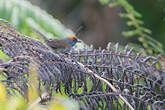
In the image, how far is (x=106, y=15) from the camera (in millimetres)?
10664

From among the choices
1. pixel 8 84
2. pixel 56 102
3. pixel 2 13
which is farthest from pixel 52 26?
pixel 56 102

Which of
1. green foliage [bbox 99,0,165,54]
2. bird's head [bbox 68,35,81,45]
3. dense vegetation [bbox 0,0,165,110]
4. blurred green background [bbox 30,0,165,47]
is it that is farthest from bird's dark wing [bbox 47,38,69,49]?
blurred green background [bbox 30,0,165,47]

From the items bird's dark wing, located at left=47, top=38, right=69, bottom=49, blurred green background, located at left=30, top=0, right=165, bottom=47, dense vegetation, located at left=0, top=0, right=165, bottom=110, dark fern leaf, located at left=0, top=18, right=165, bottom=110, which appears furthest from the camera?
blurred green background, located at left=30, top=0, right=165, bottom=47

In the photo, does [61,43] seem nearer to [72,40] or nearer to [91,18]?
[72,40]

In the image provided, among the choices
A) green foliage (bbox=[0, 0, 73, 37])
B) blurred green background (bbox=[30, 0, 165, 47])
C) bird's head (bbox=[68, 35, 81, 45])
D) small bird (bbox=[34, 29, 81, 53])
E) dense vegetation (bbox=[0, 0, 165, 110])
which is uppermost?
blurred green background (bbox=[30, 0, 165, 47])

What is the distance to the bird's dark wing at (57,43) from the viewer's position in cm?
363

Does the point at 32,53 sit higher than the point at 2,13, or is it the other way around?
the point at 2,13

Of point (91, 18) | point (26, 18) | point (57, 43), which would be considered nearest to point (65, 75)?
point (57, 43)

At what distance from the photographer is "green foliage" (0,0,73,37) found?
151 inches

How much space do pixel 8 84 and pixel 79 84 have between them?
533 mm

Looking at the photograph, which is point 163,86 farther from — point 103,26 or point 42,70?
point 103,26

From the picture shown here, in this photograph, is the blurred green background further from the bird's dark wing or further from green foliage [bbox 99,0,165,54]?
the bird's dark wing

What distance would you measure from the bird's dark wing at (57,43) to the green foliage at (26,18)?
0.43ft

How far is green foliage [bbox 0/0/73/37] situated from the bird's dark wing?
0.43 feet
